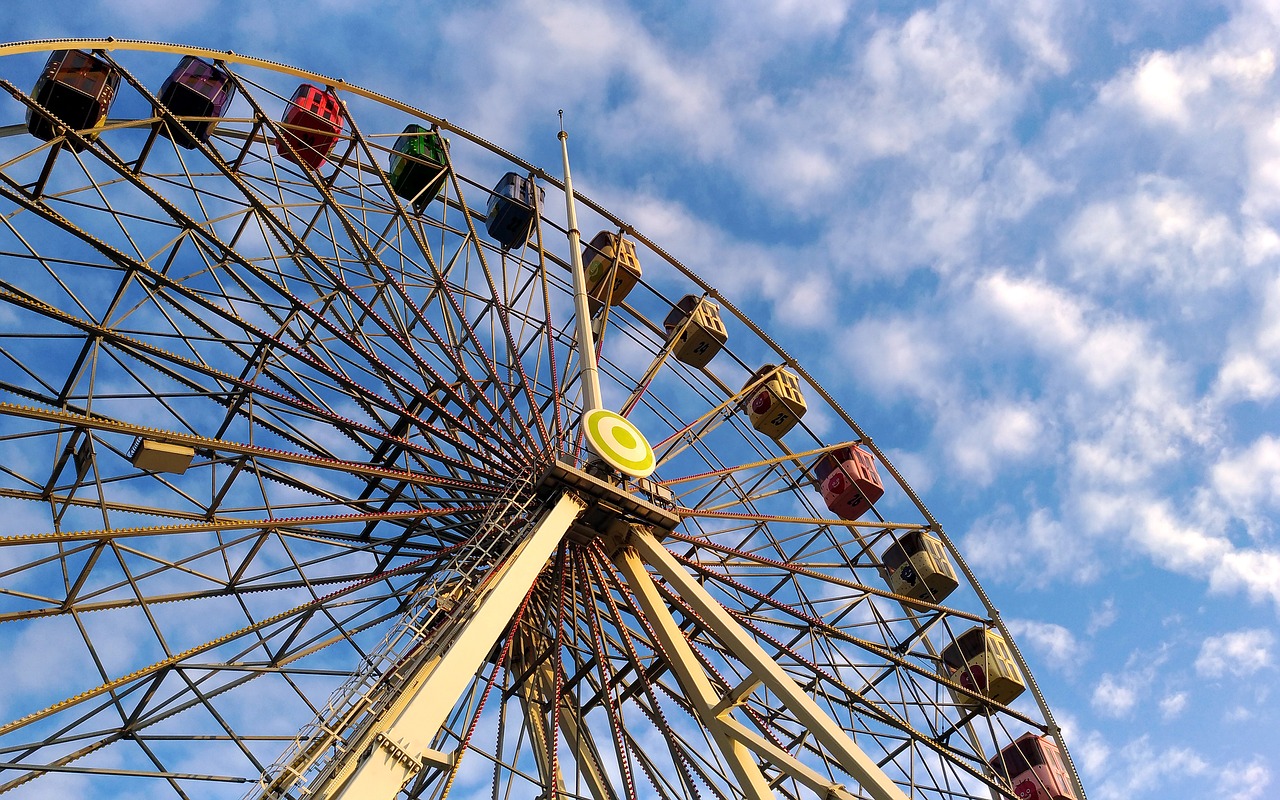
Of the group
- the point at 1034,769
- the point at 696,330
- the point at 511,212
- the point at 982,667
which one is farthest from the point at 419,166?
the point at 1034,769

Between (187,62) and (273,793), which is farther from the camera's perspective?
(187,62)

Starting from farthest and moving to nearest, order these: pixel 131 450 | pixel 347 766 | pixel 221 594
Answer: pixel 221 594 < pixel 131 450 < pixel 347 766

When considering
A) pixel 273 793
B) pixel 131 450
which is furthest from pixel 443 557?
pixel 273 793

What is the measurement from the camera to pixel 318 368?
13.0 meters

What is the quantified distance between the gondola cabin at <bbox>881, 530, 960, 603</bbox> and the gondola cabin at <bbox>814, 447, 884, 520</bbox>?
96cm

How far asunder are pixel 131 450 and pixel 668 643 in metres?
6.41

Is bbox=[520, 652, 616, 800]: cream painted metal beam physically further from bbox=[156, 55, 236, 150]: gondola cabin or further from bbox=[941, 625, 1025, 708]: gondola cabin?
bbox=[156, 55, 236, 150]: gondola cabin

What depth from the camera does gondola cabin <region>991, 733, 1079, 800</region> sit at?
17.7m

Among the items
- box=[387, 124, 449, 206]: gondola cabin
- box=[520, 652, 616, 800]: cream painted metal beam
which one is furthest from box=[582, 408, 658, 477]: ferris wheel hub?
box=[387, 124, 449, 206]: gondola cabin

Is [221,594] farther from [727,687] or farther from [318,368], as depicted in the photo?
[727,687]

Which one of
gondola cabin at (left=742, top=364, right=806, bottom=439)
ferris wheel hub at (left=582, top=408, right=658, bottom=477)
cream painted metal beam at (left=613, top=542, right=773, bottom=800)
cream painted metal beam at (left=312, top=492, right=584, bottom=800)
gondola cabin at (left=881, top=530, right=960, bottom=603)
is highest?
gondola cabin at (left=742, top=364, right=806, bottom=439)

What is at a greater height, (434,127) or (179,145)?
(434,127)

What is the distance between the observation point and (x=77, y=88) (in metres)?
12.7

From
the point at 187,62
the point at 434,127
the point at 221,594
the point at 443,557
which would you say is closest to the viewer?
the point at 221,594
